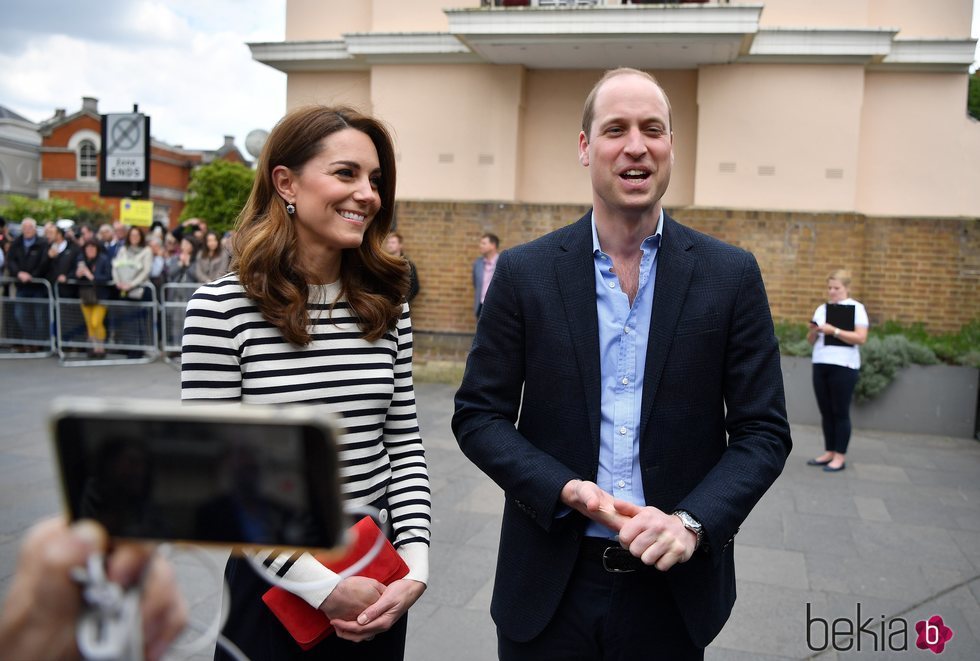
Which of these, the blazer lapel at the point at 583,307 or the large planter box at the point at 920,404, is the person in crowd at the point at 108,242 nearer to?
the large planter box at the point at 920,404

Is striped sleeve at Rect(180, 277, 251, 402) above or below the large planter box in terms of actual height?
above

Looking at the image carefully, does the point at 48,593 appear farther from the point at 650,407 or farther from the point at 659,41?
the point at 659,41

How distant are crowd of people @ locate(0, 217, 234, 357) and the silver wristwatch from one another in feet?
38.1

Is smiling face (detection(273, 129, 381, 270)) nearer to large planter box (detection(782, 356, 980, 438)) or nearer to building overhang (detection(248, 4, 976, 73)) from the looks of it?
large planter box (detection(782, 356, 980, 438))

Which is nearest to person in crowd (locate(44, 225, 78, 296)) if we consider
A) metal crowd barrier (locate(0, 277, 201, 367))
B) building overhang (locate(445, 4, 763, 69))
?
metal crowd barrier (locate(0, 277, 201, 367))

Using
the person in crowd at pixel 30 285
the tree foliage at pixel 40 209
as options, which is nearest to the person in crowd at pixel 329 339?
the person in crowd at pixel 30 285

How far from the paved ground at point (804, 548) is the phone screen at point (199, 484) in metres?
0.74

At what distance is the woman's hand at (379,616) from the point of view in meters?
1.96

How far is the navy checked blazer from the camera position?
6.92 feet

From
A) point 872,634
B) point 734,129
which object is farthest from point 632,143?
point 734,129

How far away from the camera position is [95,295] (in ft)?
41.8

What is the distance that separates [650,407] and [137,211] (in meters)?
14.1

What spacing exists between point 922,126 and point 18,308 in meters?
14.4

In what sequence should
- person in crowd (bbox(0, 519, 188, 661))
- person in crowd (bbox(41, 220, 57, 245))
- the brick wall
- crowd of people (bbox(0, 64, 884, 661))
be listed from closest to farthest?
person in crowd (bbox(0, 519, 188, 661)) → crowd of people (bbox(0, 64, 884, 661)) → the brick wall → person in crowd (bbox(41, 220, 57, 245))
